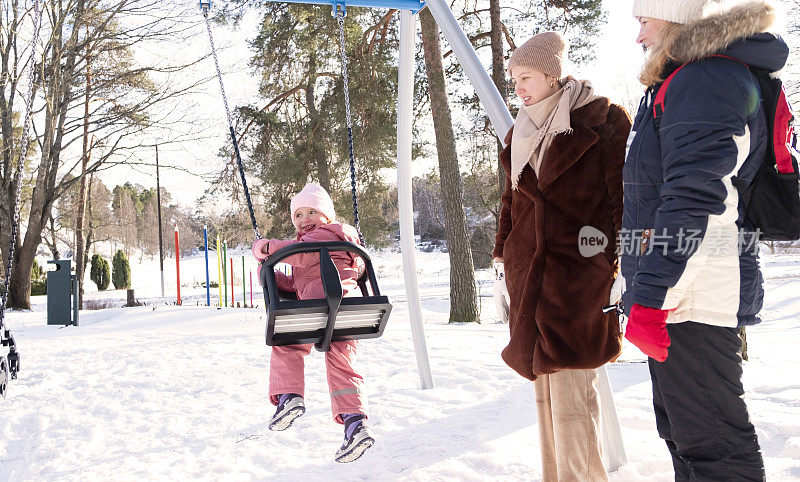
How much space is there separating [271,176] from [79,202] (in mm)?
12279

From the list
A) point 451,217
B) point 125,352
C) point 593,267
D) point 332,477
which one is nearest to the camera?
point 593,267

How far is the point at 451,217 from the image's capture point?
29.5 ft

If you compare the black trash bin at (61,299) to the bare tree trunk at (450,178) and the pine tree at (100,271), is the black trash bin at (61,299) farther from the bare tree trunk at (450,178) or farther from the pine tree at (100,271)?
the pine tree at (100,271)

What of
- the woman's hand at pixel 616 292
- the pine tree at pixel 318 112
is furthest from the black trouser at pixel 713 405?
the pine tree at pixel 318 112

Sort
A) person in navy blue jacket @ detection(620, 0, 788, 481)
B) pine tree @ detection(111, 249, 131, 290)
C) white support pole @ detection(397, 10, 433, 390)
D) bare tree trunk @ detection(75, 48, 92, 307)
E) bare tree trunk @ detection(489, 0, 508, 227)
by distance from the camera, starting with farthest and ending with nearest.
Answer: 1. pine tree @ detection(111, 249, 131, 290)
2. bare tree trunk @ detection(75, 48, 92, 307)
3. bare tree trunk @ detection(489, 0, 508, 227)
4. white support pole @ detection(397, 10, 433, 390)
5. person in navy blue jacket @ detection(620, 0, 788, 481)

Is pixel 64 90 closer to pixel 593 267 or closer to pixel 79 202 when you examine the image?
pixel 79 202

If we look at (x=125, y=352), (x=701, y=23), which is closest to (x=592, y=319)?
(x=701, y=23)

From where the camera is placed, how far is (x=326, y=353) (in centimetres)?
286

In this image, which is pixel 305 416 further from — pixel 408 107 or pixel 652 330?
pixel 652 330

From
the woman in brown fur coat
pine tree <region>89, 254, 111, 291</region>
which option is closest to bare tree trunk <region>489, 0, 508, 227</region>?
the woman in brown fur coat

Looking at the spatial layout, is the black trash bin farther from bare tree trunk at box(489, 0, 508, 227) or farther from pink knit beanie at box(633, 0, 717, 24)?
pink knit beanie at box(633, 0, 717, 24)

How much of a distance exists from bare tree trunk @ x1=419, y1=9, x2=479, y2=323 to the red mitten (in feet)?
23.9

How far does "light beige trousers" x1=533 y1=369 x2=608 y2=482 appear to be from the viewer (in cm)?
189

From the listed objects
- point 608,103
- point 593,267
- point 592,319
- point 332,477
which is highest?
point 608,103
